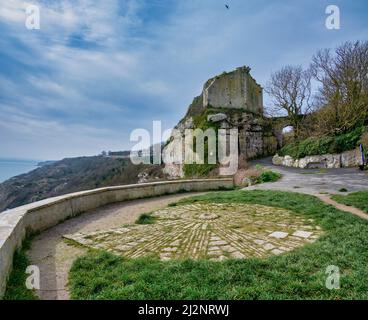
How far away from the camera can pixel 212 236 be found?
4.38 meters

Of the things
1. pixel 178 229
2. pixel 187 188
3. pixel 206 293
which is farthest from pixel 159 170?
pixel 206 293

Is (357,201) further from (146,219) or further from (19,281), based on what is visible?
(19,281)

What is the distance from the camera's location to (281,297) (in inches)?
92.4

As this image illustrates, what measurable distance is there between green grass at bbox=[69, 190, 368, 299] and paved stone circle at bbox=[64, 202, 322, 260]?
1.10ft

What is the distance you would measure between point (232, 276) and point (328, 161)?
59.9ft

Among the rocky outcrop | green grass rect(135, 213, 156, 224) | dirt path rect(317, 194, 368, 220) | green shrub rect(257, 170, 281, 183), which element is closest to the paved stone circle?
green grass rect(135, 213, 156, 224)

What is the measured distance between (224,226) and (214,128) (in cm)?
2083

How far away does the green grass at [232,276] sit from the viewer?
245cm

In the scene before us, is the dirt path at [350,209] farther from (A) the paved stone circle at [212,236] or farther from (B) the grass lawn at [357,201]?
(A) the paved stone circle at [212,236]

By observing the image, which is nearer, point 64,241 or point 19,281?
point 19,281

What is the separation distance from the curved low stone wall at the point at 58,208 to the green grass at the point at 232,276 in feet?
3.12

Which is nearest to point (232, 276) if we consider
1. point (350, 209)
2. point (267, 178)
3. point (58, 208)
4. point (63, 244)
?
point (63, 244)
